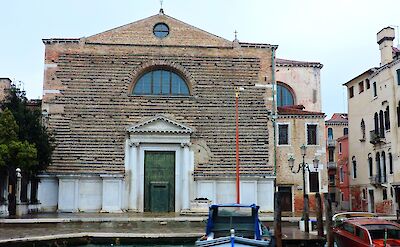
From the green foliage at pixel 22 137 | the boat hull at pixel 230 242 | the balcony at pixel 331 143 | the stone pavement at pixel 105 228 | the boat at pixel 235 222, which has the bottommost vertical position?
the stone pavement at pixel 105 228

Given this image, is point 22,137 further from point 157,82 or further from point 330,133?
point 330,133

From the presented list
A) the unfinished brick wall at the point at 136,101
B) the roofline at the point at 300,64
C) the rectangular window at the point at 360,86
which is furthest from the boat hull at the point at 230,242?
the roofline at the point at 300,64

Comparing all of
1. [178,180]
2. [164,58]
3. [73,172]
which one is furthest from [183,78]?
[73,172]

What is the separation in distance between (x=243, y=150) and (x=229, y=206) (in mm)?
17094

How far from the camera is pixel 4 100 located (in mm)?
31094

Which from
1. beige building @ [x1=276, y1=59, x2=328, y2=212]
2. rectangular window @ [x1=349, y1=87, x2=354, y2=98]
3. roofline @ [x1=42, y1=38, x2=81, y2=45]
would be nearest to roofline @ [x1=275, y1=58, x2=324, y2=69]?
rectangular window @ [x1=349, y1=87, x2=354, y2=98]

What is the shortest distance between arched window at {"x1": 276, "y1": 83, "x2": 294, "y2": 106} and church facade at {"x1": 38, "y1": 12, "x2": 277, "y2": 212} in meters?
5.63

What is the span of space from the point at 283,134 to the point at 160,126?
8.27m

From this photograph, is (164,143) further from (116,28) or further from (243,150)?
(116,28)

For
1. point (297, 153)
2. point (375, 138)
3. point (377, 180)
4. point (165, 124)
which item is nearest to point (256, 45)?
point (297, 153)

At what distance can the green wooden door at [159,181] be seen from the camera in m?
32.7

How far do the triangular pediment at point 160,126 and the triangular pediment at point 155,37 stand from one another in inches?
209

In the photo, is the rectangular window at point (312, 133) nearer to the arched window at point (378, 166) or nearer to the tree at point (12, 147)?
the arched window at point (378, 166)

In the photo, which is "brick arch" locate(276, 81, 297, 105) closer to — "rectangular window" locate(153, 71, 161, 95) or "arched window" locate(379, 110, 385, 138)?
"arched window" locate(379, 110, 385, 138)
